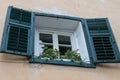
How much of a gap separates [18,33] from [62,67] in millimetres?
847

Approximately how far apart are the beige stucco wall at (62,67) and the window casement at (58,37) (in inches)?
4.3

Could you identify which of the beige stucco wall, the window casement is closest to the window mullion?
the window casement

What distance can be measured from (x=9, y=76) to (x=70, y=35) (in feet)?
5.57

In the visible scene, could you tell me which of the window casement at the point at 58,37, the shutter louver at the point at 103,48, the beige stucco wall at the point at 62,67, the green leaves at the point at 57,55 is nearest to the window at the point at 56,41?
the window casement at the point at 58,37

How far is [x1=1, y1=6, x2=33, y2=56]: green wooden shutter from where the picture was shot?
14.4ft

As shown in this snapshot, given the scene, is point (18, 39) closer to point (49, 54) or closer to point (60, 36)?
point (49, 54)

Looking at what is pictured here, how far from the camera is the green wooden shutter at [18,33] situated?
438cm

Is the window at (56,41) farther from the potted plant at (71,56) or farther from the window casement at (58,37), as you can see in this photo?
the potted plant at (71,56)

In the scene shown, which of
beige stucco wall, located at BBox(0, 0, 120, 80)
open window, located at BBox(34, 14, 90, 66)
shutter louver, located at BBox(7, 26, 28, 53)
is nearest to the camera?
beige stucco wall, located at BBox(0, 0, 120, 80)

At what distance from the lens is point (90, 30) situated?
16.9 ft

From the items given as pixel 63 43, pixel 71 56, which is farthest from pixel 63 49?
pixel 71 56

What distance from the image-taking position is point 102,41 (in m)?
4.96

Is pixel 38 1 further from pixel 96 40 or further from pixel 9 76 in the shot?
pixel 9 76

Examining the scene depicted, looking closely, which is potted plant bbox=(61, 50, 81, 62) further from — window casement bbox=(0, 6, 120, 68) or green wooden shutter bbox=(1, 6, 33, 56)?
green wooden shutter bbox=(1, 6, 33, 56)
